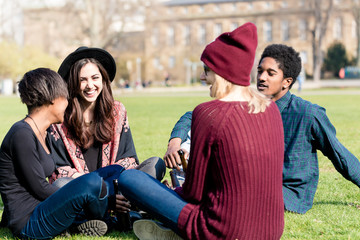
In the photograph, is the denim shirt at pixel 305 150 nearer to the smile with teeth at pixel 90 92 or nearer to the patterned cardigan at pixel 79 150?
the patterned cardigan at pixel 79 150

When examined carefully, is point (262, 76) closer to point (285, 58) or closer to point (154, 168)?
point (285, 58)

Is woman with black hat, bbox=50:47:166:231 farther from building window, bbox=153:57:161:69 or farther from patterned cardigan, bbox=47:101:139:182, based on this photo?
building window, bbox=153:57:161:69

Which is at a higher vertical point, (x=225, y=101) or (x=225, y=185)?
(x=225, y=101)

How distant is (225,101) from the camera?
2.95 metres

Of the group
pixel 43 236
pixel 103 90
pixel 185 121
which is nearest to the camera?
pixel 43 236

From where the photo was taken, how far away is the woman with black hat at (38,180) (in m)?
3.47

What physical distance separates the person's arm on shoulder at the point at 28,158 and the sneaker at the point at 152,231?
75cm

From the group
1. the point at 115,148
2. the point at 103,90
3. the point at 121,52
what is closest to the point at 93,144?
the point at 115,148

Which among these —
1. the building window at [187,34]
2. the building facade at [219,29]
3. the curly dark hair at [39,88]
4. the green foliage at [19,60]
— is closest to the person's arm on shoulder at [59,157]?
the curly dark hair at [39,88]

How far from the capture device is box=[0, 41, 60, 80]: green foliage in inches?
1996

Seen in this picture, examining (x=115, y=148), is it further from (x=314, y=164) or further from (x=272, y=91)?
(x=314, y=164)

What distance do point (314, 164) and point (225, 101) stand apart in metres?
1.96

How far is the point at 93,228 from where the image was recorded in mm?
3955

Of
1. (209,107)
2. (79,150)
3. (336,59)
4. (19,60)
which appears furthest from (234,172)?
(336,59)
